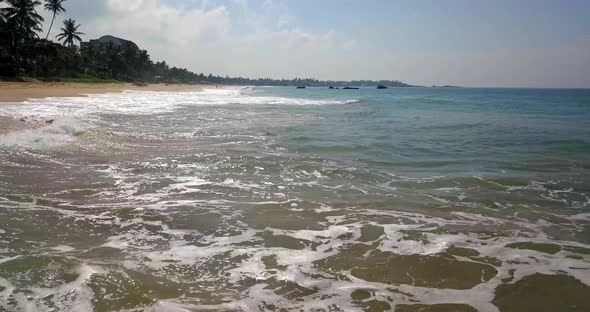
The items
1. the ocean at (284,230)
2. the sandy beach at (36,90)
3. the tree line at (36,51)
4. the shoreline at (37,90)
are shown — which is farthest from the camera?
the tree line at (36,51)

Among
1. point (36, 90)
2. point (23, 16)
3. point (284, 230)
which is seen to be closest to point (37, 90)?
point (36, 90)

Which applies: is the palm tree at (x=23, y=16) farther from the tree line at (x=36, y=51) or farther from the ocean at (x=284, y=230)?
the ocean at (x=284, y=230)

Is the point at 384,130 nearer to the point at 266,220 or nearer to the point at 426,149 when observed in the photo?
the point at 426,149

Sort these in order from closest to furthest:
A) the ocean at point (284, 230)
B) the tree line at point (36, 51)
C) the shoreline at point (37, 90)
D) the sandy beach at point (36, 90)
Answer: the ocean at point (284, 230)
the shoreline at point (37, 90)
the sandy beach at point (36, 90)
the tree line at point (36, 51)

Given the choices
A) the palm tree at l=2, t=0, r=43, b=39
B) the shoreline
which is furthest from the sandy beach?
the palm tree at l=2, t=0, r=43, b=39

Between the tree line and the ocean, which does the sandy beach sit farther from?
the ocean

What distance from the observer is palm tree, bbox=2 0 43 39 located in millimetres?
49938

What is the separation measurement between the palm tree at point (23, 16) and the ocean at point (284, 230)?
51107mm

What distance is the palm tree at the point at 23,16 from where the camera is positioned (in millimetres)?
49938

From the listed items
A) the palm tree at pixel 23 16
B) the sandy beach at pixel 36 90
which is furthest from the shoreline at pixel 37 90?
the palm tree at pixel 23 16

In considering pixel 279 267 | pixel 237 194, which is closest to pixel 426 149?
pixel 237 194

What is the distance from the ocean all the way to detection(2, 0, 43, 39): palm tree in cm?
5111

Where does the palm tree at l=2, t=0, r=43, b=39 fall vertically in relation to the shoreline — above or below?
above

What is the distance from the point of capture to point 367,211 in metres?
6.75
